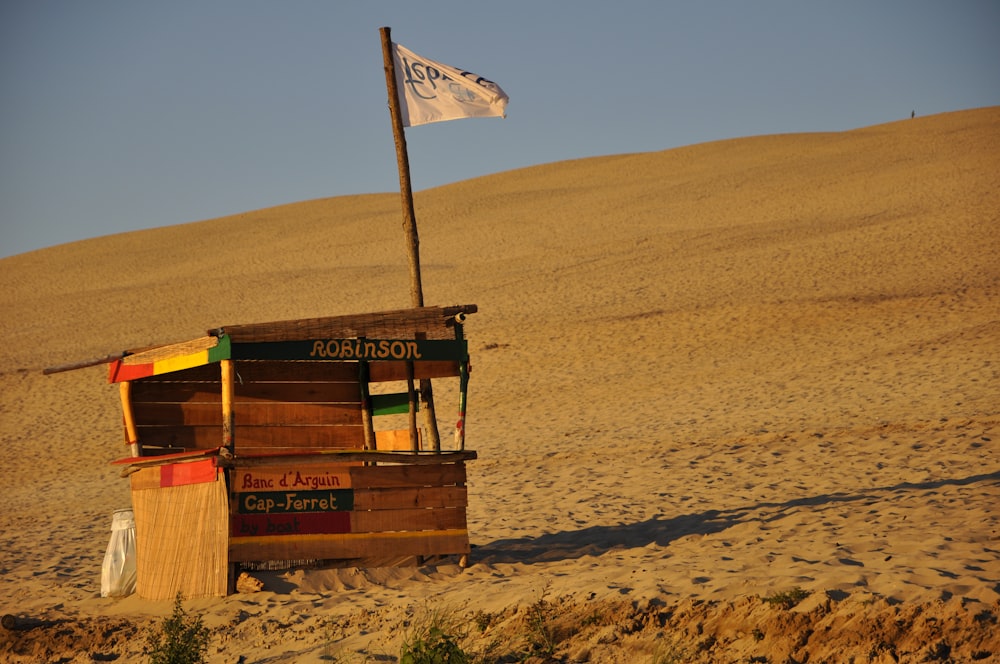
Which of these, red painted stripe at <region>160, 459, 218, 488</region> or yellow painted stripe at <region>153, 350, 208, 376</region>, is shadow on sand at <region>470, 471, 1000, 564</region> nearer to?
red painted stripe at <region>160, 459, 218, 488</region>

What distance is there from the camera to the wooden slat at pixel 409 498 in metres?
10.4

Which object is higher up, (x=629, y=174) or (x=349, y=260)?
(x=629, y=174)

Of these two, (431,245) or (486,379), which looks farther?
(431,245)

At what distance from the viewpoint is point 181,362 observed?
10.3 metres

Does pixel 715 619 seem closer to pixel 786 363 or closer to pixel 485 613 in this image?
pixel 485 613

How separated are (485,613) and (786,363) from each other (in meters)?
17.6

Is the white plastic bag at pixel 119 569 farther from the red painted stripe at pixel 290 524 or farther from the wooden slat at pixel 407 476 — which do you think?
the wooden slat at pixel 407 476

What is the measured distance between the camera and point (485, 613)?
8531 mm

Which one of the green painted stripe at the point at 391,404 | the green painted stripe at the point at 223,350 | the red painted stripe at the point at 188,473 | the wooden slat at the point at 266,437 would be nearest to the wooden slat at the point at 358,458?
the red painted stripe at the point at 188,473

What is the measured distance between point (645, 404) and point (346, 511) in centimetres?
1358

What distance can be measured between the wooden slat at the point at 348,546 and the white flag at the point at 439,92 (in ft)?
16.6

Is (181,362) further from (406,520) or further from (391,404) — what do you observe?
(391,404)

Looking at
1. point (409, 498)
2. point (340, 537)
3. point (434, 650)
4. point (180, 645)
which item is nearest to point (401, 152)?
point (409, 498)

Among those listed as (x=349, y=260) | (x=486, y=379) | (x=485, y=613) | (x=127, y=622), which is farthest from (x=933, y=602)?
(x=349, y=260)
